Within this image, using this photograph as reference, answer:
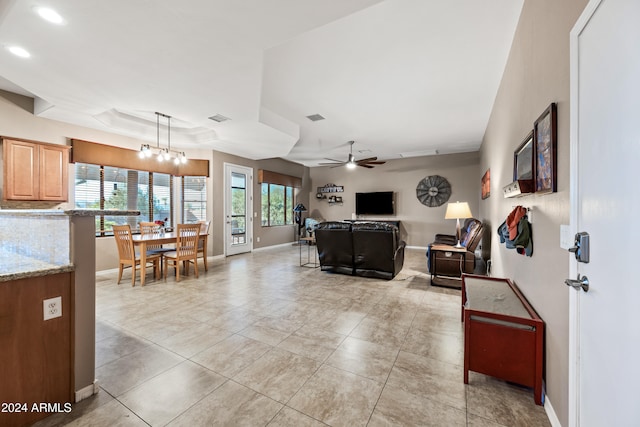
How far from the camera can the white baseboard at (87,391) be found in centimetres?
166

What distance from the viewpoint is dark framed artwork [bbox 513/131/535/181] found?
1.89m

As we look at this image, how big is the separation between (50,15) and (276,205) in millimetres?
6805

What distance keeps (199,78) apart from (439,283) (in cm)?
441

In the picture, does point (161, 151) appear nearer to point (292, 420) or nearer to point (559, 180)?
point (292, 420)

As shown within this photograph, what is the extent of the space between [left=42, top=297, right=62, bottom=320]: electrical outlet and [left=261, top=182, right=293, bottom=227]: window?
21.1ft

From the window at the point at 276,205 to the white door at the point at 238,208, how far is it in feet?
2.08

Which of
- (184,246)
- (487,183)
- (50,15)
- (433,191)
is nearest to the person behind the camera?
(50,15)

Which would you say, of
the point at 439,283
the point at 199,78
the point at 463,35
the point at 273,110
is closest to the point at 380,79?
the point at 463,35

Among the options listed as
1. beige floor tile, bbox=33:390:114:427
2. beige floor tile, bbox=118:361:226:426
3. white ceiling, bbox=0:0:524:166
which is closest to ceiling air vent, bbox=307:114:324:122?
white ceiling, bbox=0:0:524:166

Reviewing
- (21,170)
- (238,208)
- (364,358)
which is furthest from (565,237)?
(238,208)

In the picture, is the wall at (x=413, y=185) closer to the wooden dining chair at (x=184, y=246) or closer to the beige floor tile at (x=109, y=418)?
the wooden dining chair at (x=184, y=246)

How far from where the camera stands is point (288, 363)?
2062mm

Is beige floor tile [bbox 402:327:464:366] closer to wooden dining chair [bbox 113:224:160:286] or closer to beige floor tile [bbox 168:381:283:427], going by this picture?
beige floor tile [bbox 168:381:283:427]

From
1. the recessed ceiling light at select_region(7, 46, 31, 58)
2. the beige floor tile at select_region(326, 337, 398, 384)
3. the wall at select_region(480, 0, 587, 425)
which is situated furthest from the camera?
the recessed ceiling light at select_region(7, 46, 31, 58)
